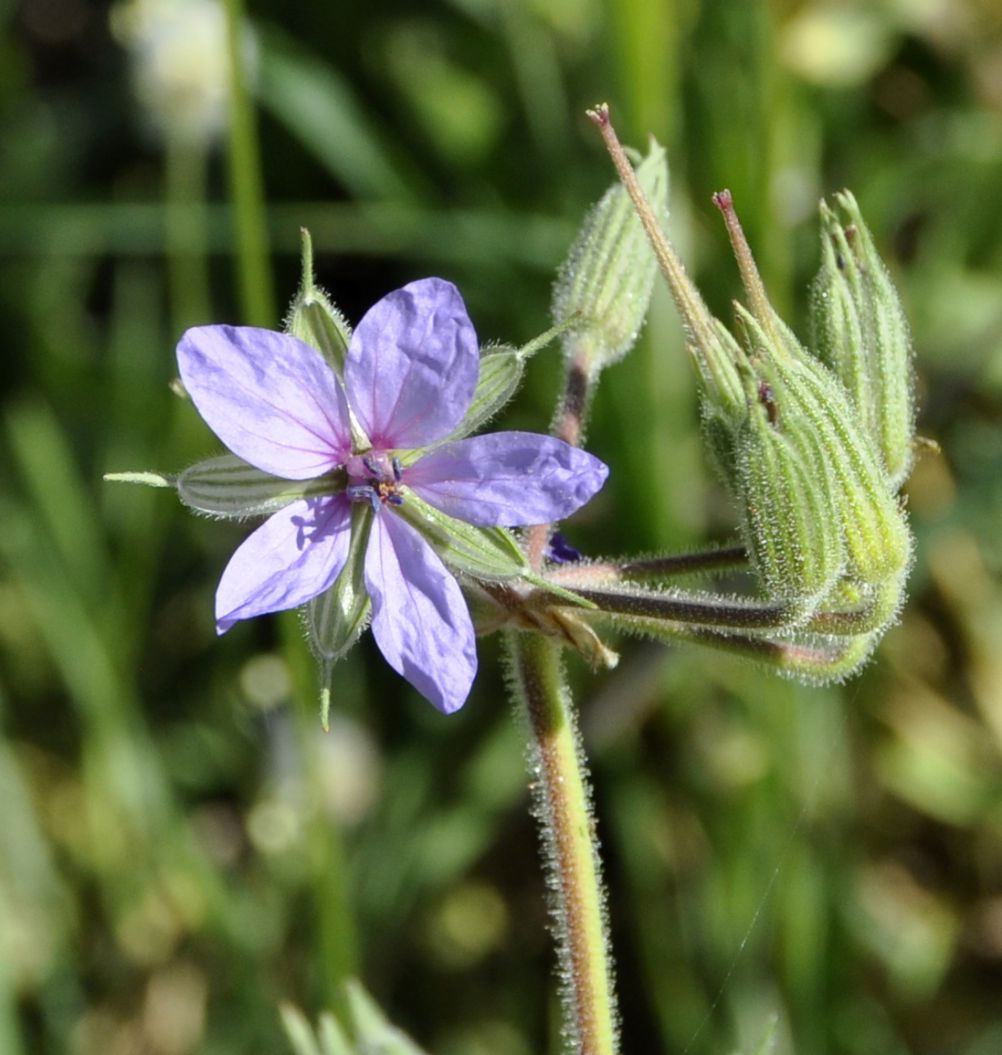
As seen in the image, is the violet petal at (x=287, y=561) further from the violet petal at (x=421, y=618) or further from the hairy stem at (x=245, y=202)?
the hairy stem at (x=245, y=202)

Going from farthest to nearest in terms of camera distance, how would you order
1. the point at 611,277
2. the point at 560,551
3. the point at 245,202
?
the point at 245,202, the point at 611,277, the point at 560,551

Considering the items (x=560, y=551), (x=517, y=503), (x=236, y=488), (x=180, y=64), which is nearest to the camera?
(x=517, y=503)

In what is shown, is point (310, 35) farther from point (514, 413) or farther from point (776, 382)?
point (776, 382)

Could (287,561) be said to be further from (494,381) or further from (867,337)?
(867,337)

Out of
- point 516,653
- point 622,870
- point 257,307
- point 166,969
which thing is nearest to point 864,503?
point 516,653

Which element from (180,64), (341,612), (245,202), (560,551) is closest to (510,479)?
(341,612)

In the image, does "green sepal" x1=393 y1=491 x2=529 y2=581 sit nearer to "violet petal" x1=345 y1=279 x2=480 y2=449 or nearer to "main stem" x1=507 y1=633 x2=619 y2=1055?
"violet petal" x1=345 y1=279 x2=480 y2=449

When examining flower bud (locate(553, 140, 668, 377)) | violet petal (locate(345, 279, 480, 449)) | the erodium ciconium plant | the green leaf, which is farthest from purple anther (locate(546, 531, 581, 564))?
the green leaf
